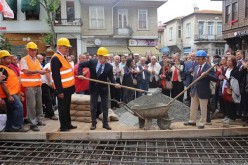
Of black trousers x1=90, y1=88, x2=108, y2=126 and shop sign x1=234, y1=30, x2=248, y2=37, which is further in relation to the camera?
shop sign x1=234, y1=30, x2=248, y2=37

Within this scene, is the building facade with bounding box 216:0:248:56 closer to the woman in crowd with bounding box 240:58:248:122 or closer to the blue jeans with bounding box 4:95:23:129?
the woman in crowd with bounding box 240:58:248:122

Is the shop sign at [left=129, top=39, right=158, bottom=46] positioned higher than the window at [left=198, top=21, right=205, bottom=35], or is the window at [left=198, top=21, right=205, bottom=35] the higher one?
the window at [left=198, top=21, right=205, bottom=35]

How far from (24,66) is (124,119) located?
9.24 ft

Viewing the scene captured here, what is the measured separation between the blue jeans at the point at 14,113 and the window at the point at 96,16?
816 inches

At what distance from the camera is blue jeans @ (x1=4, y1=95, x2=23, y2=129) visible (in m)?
5.90

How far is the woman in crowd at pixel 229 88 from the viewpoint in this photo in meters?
6.41

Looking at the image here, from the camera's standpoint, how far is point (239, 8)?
22891 millimetres

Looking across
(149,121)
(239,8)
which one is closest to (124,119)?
(149,121)

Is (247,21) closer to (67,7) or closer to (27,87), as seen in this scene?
(67,7)

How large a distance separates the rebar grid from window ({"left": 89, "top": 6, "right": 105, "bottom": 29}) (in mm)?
21162

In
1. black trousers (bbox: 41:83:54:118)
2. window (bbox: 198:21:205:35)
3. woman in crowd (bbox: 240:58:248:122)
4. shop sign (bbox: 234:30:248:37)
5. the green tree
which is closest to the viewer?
woman in crowd (bbox: 240:58:248:122)

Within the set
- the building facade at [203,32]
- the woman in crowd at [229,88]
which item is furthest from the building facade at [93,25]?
the woman in crowd at [229,88]

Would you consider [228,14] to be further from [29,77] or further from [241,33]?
[29,77]

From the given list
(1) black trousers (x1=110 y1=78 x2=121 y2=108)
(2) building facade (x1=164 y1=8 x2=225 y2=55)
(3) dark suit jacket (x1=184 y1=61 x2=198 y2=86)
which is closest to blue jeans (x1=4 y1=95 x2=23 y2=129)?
(1) black trousers (x1=110 y1=78 x2=121 y2=108)
